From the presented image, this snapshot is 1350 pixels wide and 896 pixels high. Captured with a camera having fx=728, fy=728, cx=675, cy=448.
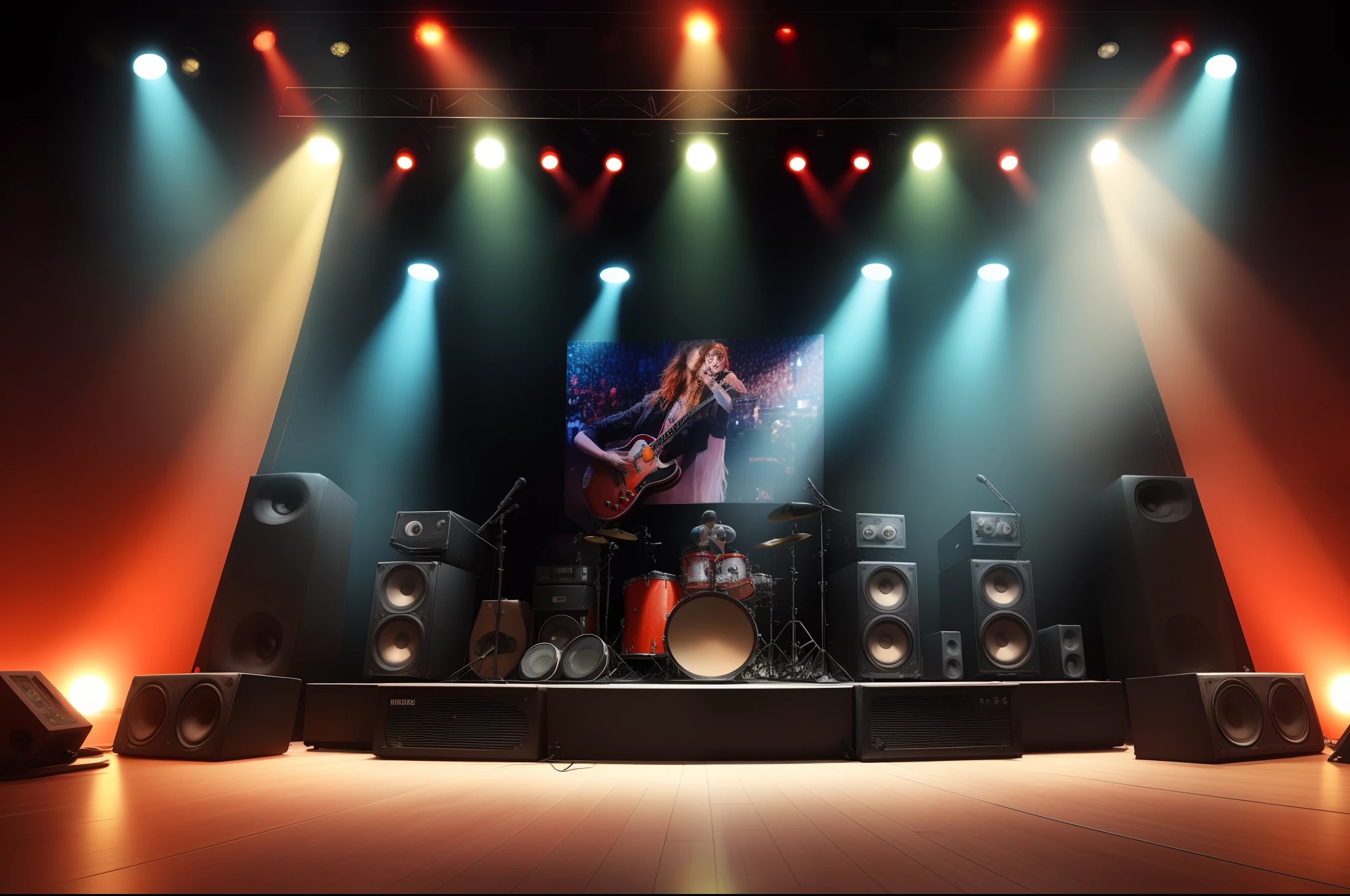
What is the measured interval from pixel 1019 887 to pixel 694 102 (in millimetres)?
4970

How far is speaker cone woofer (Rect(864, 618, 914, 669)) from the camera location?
14.4 feet

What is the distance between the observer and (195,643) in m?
4.54

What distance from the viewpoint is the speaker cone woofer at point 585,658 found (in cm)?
408

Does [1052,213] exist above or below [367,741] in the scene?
above

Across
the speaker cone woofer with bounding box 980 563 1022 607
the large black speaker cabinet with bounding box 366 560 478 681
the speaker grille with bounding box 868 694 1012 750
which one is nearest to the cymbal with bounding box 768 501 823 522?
the speaker cone woofer with bounding box 980 563 1022 607

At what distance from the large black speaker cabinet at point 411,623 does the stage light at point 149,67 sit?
3620 millimetres

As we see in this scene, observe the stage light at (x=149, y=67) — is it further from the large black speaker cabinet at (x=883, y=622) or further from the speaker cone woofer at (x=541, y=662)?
the large black speaker cabinet at (x=883, y=622)

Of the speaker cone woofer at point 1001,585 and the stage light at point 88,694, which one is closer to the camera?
the stage light at point 88,694

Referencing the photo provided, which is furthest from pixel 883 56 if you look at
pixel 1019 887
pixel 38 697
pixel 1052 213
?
pixel 38 697

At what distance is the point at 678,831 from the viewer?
180cm

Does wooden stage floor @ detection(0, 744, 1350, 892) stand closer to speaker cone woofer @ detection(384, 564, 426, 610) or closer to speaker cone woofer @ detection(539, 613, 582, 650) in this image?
speaker cone woofer @ detection(384, 564, 426, 610)

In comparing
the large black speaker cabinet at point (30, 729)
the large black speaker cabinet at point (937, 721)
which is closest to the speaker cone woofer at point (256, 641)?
the large black speaker cabinet at point (30, 729)

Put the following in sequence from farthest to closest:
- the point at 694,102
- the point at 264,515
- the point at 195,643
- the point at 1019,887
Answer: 1. the point at 694,102
2. the point at 195,643
3. the point at 264,515
4. the point at 1019,887

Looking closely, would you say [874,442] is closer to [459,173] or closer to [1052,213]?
[1052,213]
